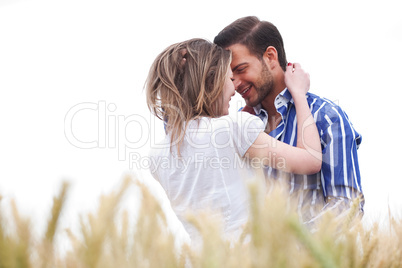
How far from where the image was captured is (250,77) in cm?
297

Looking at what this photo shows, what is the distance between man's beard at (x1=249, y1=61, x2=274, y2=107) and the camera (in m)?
2.97

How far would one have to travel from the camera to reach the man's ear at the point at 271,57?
3.09 m

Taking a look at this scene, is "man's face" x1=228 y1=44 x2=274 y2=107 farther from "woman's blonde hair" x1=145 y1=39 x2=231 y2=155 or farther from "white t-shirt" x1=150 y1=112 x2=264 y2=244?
"white t-shirt" x1=150 y1=112 x2=264 y2=244

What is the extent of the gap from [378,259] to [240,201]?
986 millimetres

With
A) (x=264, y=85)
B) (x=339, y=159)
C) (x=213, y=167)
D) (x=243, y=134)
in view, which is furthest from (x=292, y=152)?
(x=264, y=85)

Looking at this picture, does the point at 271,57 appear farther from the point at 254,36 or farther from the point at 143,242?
the point at 143,242

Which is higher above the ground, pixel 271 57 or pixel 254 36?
pixel 254 36

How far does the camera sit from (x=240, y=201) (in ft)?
6.21

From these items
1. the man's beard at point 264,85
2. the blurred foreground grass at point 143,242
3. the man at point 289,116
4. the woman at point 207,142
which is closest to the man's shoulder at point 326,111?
the man at point 289,116

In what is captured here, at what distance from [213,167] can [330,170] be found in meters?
0.75

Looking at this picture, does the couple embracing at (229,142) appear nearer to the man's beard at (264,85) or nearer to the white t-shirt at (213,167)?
the white t-shirt at (213,167)

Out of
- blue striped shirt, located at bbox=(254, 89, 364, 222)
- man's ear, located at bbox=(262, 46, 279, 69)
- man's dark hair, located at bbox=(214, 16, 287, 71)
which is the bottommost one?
blue striped shirt, located at bbox=(254, 89, 364, 222)

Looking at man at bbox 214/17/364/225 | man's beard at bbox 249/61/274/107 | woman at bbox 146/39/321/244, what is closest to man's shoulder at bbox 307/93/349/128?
man at bbox 214/17/364/225

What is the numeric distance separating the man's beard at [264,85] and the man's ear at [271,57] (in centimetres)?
6
